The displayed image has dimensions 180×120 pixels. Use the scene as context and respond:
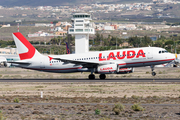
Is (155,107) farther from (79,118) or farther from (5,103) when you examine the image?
(5,103)

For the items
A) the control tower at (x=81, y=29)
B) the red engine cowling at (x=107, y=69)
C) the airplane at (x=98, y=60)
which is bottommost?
the red engine cowling at (x=107, y=69)

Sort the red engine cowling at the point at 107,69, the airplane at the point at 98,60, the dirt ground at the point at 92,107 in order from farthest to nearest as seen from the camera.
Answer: the airplane at the point at 98,60 < the red engine cowling at the point at 107,69 < the dirt ground at the point at 92,107

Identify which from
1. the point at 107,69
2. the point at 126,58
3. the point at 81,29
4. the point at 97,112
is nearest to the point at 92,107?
the point at 97,112

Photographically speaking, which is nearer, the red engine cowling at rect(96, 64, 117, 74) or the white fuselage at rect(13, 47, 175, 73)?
the red engine cowling at rect(96, 64, 117, 74)

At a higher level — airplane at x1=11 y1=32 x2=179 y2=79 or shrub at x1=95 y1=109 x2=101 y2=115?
airplane at x1=11 y1=32 x2=179 y2=79

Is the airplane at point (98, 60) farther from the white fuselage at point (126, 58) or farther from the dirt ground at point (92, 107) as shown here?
the dirt ground at point (92, 107)

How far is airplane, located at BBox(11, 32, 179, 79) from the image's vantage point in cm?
5028

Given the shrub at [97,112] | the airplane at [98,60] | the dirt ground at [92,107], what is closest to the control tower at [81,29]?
the airplane at [98,60]

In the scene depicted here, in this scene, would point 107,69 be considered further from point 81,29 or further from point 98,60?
point 81,29

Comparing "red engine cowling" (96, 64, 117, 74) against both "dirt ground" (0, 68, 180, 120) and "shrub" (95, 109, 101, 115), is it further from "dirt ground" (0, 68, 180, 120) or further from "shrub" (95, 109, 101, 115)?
"shrub" (95, 109, 101, 115)

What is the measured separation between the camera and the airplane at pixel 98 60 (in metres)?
50.3

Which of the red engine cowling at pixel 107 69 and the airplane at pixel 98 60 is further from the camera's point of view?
the airplane at pixel 98 60

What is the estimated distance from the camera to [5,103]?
29.4 meters

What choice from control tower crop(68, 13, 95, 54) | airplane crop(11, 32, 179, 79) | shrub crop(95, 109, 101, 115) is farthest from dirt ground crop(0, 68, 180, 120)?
control tower crop(68, 13, 95, 54)
